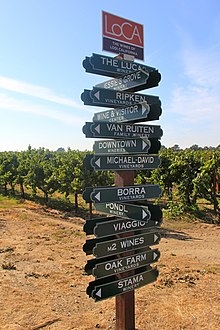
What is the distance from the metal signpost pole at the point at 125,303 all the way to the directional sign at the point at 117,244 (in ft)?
0.45

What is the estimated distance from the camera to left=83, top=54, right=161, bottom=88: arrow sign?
153 inches

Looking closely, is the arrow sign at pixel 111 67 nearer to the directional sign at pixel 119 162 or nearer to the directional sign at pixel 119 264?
the directional sign at pixel 119 162

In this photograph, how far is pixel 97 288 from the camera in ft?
11.9

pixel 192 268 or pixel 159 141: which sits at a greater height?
pixel 159 141

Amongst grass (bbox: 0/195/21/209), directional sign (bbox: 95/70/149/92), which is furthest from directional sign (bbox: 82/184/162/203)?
grass (bbox: 0/195/21/209)

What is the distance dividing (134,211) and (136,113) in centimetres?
131

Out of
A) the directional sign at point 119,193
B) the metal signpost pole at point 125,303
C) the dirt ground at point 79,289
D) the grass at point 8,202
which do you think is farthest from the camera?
the grass at point 8,202

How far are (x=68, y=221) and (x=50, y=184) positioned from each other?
399 centimetres

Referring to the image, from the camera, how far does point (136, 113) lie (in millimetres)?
3955

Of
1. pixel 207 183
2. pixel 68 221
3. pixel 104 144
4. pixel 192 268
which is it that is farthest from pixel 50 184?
pixel 104 144

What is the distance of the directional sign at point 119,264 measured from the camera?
3701 mm

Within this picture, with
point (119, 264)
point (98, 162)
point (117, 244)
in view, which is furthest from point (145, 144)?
point (119, 264)

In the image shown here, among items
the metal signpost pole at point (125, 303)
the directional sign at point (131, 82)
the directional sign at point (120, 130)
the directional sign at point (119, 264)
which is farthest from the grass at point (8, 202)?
the directional sign at point (120, 130)

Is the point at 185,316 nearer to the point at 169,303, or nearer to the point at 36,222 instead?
the point at 169,303
